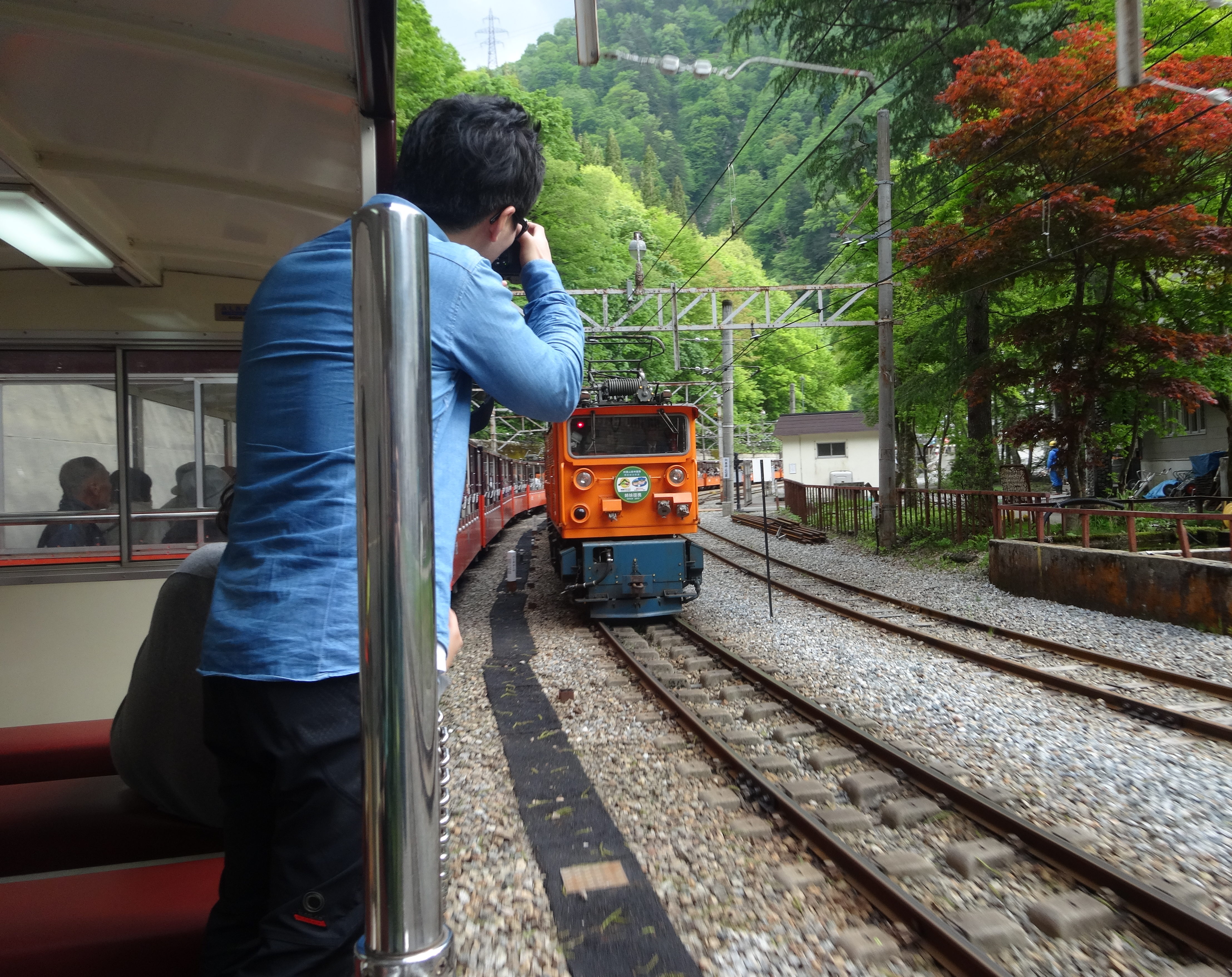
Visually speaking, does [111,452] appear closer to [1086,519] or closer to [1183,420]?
[1086,519]

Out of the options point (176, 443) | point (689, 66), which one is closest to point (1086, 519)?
point (689, 66)

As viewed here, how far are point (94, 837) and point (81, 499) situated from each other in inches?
106

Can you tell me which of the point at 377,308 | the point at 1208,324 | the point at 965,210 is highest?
the point at 965,210

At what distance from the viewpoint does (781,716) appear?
552cm

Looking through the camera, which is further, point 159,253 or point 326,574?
point 159,253

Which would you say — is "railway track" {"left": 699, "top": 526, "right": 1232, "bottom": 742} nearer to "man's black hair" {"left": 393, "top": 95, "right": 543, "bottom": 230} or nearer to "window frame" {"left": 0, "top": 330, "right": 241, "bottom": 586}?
"man's black hair" {"left": 393, "top": 95, "right": 543, "bottom": 230}

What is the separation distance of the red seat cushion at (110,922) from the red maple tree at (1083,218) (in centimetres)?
1058

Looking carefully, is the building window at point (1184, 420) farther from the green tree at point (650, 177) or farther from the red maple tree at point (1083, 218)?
the green tree at point (650, 177)

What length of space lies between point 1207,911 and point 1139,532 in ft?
31.7

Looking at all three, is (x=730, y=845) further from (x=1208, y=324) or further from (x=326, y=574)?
(x=1208, y=324)

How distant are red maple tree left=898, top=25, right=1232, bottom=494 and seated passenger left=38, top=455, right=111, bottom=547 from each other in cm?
994

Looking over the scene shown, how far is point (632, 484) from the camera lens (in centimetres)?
893

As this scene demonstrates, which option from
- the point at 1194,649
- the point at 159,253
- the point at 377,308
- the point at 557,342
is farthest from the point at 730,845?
the point at 1194,649

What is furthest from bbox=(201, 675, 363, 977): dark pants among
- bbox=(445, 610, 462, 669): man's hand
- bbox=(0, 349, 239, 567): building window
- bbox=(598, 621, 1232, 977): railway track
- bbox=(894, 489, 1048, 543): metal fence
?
bbox=(894, 489, 1048, 543): metal fence
